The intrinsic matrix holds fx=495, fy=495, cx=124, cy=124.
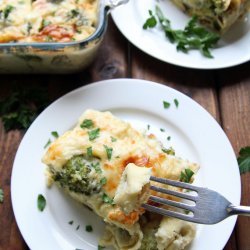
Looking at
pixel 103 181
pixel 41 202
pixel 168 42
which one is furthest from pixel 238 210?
pixel 168 42

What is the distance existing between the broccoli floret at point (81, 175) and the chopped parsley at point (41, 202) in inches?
7.9

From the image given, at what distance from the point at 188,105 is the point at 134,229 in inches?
27.7

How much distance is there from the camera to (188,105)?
2.44 meters

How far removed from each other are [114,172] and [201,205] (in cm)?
38

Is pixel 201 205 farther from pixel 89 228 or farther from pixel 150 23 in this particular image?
pixel 150 23

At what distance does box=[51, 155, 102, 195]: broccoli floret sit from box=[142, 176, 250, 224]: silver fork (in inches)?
8.9

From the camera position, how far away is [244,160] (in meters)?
2.38

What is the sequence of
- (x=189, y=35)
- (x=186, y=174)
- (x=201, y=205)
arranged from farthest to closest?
(x=189, y=35)
(x=186, y=174)
(x=201, y=205)

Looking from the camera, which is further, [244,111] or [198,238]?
[244,111]

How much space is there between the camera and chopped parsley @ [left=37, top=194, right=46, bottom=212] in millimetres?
2256

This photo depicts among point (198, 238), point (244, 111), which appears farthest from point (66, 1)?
point (198, 238)

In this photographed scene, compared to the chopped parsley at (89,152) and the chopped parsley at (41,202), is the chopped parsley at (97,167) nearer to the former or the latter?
the chopped parsley at (89,152)

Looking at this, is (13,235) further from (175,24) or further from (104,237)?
(175,24)

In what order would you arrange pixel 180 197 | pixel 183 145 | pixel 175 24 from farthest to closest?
pixel 175 24
pixel 183 145
pixel 180 197
